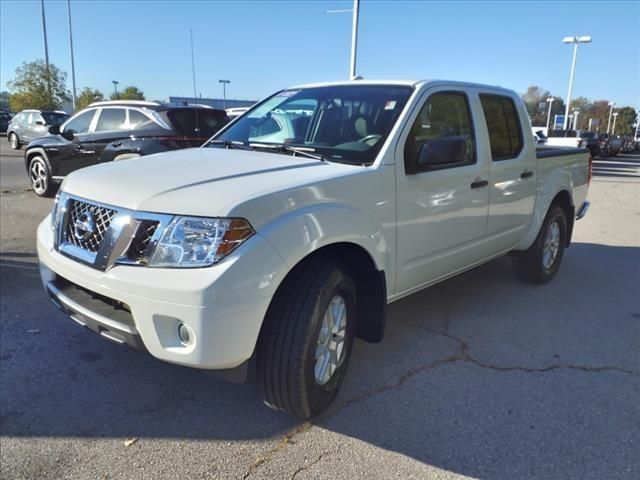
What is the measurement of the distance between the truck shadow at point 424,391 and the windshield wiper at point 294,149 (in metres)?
1.41

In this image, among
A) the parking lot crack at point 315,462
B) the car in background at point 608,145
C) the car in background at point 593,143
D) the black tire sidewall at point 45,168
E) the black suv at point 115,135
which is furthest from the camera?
the car in background at point 608,145

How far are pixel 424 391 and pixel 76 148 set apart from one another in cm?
825

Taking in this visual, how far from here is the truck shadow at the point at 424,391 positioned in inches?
107

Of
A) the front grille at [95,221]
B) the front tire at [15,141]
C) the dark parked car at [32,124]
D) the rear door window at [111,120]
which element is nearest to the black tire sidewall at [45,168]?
the rear door window at [111,120]

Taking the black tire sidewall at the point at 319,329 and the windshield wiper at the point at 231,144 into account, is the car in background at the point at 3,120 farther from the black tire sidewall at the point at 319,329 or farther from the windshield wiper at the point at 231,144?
the black tire sidewall at the point at 319,329

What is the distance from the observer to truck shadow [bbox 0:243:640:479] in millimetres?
2727

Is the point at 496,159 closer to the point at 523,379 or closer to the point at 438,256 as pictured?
the point at 438,256

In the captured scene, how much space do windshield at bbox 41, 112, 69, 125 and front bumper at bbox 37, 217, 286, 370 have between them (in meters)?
20.9

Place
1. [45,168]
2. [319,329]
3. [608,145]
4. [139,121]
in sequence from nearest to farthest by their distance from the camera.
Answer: [319,329], [139,121], [45,168], [608,145]

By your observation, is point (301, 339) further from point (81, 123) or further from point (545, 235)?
point (81, 123)

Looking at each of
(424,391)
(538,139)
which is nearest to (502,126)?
(424,391)

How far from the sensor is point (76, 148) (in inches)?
365

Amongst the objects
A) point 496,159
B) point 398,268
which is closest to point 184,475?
point 398,268

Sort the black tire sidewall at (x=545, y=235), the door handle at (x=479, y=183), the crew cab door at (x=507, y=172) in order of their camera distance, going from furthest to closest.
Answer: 1. the black tire sidewall at (x=545, y=235)
2. the crew cab door at (x=507, y=172)
3. the door handle at (x=479, y=183)
